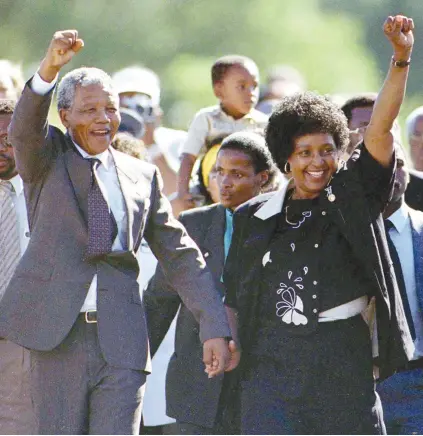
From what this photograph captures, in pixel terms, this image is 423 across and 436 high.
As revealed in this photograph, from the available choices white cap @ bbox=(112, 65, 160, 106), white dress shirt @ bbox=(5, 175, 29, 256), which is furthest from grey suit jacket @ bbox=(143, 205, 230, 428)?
white cap @ bbox=(112, 65, 160, 106)

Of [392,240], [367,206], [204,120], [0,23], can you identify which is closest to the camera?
[367,206]

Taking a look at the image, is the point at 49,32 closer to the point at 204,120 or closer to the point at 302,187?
the point at 204,120

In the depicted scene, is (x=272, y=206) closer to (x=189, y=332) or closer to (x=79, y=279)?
(x=79, y=279)

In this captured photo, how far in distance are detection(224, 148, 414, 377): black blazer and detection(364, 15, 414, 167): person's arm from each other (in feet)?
0.51

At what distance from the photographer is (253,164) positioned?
9.10 m

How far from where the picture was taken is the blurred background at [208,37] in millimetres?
19406

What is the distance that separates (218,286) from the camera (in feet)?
28.8

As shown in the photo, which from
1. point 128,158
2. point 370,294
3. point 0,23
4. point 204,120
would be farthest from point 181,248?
point 0,23

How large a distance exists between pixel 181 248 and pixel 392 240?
124 cm

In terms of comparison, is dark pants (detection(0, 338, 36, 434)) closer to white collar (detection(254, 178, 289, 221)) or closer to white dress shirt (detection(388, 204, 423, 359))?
white collar (detection(254, 178, 289, 221))

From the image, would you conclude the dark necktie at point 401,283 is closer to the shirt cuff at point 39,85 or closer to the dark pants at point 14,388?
the dark pants at point 14,388

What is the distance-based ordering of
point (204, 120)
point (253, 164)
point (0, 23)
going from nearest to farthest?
point (253, 164) → point (204, 120) → point (0, 23)

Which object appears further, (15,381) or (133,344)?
(15,381)

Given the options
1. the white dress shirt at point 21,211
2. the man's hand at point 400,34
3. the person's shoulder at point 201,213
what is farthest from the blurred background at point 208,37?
the man's hand at point 400,34
